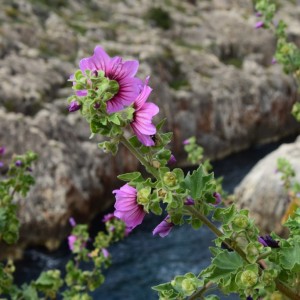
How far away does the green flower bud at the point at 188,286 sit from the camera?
2830mm

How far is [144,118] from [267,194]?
16458 mm

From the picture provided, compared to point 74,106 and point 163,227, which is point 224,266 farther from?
point 74,106

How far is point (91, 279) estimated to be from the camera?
7465 mm

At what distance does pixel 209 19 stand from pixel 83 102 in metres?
55.3

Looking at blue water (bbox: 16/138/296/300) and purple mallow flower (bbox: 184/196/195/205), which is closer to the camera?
purple mallow flower (bbox: 184/196/195/205)

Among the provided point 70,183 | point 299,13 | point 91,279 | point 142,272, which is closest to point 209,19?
point 299,13

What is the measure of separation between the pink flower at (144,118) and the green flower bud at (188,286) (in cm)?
88

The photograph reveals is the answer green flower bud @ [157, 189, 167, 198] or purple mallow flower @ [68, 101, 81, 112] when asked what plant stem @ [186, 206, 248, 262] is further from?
purple mallow flower @ [68, 101, 81, 112]

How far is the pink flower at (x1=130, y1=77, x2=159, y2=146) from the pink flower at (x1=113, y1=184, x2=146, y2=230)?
30cm

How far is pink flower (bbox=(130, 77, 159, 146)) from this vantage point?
2630 millimetres

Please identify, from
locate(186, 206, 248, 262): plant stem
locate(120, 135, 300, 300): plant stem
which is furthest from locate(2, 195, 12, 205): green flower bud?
locate(186, 206, 248, 262): plant stem

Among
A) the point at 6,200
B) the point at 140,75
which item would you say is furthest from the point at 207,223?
the point at 140,75

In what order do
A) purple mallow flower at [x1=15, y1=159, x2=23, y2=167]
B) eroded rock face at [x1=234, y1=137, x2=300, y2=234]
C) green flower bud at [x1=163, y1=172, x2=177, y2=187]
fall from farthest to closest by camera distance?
eroded rock face at [x1=234, y1=137, x2=300, y2=234] → purple mallow flower at [x1=15, y1=159, x2=23, y2=167] → green flower bud at [x1=163, y1=172, x2=177, y2=187]

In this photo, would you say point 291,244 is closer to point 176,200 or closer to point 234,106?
point 176,200
